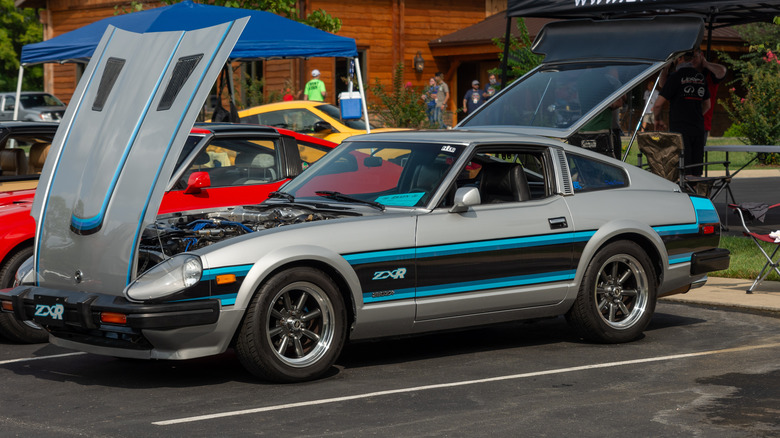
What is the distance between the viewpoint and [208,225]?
23.8 feet

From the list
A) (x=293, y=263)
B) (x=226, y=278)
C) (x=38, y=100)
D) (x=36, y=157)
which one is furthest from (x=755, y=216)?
(x=38, y=100)

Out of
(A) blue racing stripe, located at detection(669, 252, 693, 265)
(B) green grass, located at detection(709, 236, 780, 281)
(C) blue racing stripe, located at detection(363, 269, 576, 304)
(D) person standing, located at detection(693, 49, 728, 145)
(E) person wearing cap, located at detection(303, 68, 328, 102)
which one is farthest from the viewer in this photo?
(E) person wearing cap, located at detection(303, 68, 328, 102)

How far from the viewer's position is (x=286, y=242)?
644cm

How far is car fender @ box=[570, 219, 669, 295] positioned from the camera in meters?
7.62

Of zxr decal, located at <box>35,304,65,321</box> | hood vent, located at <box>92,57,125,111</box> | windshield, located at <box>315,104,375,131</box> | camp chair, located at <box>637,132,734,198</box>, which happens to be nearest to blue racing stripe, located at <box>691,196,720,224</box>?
camp chair, located at <box>637,132,734,198</box>

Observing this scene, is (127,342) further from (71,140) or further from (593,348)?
(593,348)

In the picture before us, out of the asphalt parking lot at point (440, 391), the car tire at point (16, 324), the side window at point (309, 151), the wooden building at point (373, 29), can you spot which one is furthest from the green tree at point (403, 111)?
the car tire at point (16, 324)

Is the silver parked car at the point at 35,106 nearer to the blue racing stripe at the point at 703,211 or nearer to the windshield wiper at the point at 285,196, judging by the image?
the windshield wiper at the point at 285,196

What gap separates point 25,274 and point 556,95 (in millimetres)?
5737

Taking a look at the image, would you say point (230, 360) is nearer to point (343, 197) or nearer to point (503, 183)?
point (343, 197)

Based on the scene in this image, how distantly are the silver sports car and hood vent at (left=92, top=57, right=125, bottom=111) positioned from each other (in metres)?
0.06

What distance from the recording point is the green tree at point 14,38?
47031 mm

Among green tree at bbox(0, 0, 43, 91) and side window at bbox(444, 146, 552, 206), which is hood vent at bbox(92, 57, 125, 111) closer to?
side window at bbox(444, 146, 552, 206)

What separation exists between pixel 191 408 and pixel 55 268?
147cm
